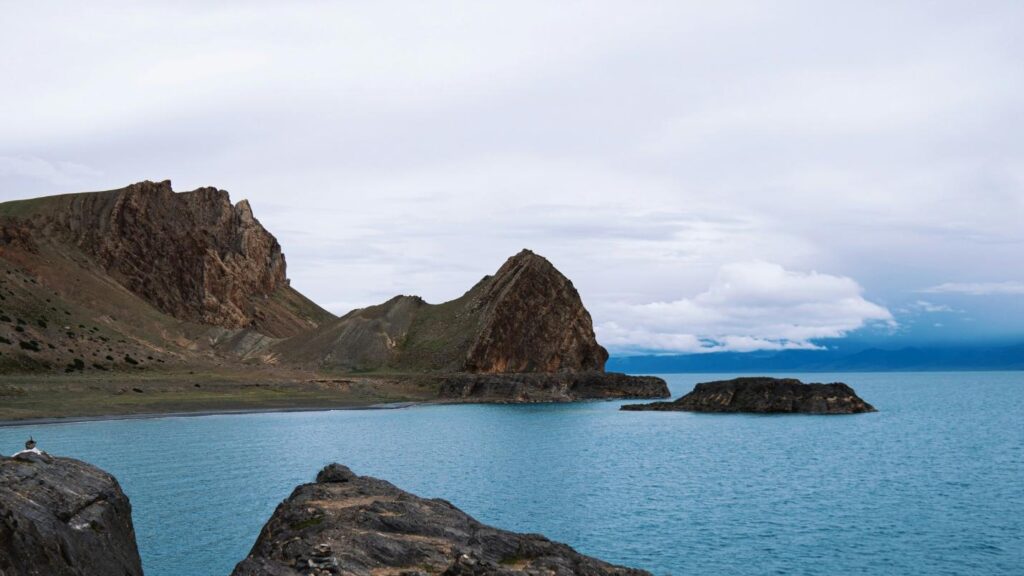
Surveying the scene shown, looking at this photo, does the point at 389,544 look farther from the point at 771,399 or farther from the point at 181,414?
the point at 771,399

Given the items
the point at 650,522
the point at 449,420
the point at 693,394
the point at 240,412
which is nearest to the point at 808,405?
the point at 693,394

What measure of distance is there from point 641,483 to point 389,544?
4767 centimetres

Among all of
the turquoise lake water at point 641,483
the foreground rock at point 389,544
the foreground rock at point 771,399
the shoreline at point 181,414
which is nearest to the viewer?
the foreground rock at point 389,544

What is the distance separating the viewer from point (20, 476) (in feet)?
86.9

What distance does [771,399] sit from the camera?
6467 inches

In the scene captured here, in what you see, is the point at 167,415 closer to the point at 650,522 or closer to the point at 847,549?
the point at 650,522

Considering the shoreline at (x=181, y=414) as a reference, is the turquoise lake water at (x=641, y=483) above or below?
below

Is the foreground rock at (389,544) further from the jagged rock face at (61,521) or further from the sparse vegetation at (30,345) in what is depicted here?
the sparse vegetation at (30,345)

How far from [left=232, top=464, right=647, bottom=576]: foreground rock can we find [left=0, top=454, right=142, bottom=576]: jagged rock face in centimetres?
475

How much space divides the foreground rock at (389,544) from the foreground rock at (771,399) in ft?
466

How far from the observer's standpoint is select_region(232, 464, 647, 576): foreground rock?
24062mm

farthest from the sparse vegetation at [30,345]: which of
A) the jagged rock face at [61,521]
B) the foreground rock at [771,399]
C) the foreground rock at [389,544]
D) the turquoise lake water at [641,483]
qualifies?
the foreground rock at [389,544]

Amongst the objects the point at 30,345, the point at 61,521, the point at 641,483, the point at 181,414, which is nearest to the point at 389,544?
the point at 61,521

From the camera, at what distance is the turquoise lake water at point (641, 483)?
44281mm
